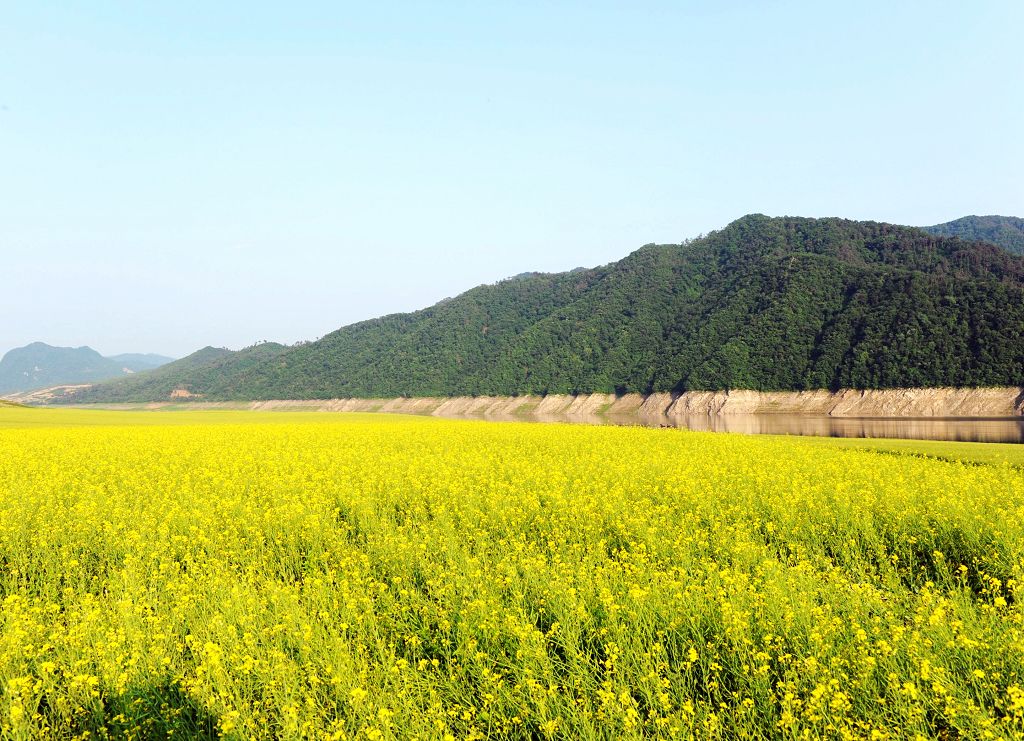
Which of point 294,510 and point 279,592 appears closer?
point 279,592

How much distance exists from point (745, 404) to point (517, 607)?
121 meters

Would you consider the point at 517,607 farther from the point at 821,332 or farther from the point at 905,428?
the point at 821,332

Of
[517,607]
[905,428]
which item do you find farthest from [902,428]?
[517,607]

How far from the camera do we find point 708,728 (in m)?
4.33

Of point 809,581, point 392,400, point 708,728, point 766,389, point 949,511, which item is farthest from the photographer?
point 392,400

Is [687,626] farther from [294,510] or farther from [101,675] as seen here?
[294,510]

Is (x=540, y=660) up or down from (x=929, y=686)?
up

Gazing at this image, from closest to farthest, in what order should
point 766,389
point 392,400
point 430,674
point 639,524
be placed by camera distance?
point 430,674 < point 639,524 < point 766,389 < point 392,400

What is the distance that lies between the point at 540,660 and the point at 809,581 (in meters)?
3.35

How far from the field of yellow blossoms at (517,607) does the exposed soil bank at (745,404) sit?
314 ft

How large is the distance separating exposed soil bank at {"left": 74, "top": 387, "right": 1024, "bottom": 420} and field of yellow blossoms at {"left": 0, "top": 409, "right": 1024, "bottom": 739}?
314 feet

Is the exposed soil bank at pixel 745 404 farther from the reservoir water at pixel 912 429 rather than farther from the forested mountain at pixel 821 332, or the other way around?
the reservoir water at pixel 912 429

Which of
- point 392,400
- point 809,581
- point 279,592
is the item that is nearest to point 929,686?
point 809,581

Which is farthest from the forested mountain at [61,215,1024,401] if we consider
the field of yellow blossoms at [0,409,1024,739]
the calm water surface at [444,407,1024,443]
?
the field of yellow blossoms at [0,409,1024,739]
